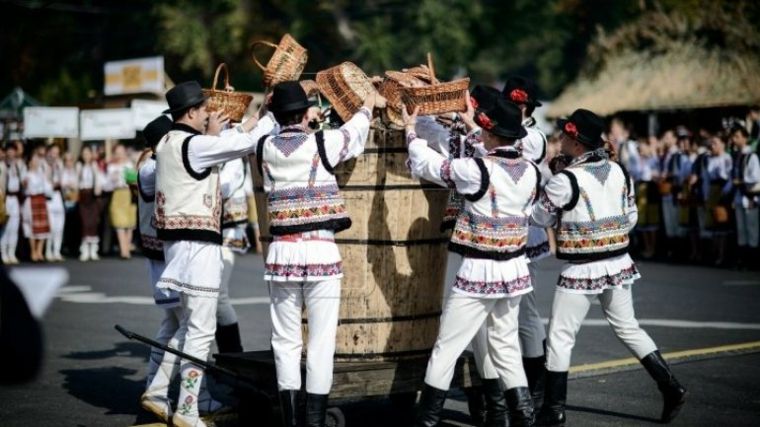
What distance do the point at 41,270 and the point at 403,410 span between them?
495 centimetres

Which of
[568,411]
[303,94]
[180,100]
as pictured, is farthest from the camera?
[568,411]

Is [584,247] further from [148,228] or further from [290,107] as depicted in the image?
[148,228]

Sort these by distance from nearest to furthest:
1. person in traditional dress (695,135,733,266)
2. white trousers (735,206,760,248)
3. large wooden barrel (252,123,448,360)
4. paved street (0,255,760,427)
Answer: large wooden barrel (252,123,448,360) < paved street (0,255,760,427) < white trousers (735,206,760,248) < person in traditional dress (695,135,733,266)

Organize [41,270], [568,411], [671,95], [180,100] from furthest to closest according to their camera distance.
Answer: [671,95] → [568,411] → [180,100] → [41,270]

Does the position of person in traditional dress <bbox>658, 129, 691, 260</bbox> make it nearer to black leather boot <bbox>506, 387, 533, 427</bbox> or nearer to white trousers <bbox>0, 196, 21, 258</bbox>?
white trousers <bbox>0, 196, 21, 258</bbox>

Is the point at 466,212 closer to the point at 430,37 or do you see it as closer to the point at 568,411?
the point at 568,411

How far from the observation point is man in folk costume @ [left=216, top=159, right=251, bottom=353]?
308 inches

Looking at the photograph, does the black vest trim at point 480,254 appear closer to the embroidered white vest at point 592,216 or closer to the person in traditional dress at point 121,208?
the embroidered white vest at point 592,216

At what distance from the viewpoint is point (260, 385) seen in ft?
21.7

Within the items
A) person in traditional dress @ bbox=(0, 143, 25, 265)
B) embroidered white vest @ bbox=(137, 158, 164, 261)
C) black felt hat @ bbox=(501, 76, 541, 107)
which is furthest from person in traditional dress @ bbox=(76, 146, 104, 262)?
black felt hat @ bbox=(501, 76, 541, 107)

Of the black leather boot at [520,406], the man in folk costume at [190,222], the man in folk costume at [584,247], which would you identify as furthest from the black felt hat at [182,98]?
the black leather boot at [520,406]

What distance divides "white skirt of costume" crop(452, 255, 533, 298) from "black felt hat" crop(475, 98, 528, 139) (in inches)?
28.9

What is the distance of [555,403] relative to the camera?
6.73 m

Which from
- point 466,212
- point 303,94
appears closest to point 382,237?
point 466,212
